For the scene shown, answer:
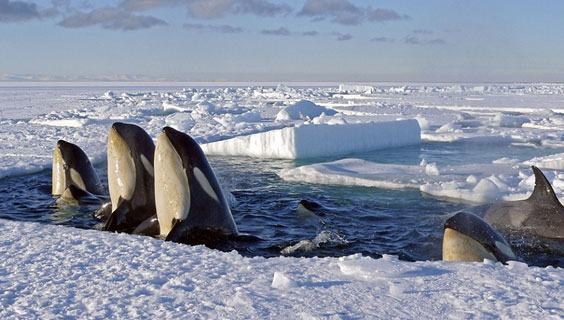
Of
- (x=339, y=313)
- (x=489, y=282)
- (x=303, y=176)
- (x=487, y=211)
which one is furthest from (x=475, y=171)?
(x=339, y=313)

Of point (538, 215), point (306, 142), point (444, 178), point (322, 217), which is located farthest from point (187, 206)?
point (306, 142)

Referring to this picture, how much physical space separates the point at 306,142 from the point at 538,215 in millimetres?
8456

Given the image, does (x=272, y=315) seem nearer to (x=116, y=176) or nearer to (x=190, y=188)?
(x=190, y=188)

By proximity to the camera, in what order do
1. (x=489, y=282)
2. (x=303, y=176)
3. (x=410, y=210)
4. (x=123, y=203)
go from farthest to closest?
1. (x=303, y=176)
2. (x=410, y=210)
3. (x=123, y=203)
4. (x=489, y=282)

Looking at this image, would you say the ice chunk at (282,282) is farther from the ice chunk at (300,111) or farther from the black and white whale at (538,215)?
the ice chunk at (300,111)

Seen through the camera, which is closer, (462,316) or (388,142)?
(462,316)

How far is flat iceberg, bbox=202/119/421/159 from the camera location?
14.1 metres

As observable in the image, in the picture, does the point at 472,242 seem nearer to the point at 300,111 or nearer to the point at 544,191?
the point at 544,191

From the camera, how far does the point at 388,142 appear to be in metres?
16.4

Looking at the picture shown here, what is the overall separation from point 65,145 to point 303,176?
4326 millimetres

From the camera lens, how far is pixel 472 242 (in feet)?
15.0

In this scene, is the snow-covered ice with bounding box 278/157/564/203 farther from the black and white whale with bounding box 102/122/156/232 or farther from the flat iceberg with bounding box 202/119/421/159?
the black and white whale with bounding box 102/122/156/232

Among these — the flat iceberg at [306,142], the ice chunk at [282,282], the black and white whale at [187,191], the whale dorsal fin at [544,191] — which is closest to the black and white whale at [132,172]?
the black and white whale at [187,191]

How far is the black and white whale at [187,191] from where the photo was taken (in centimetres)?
549
